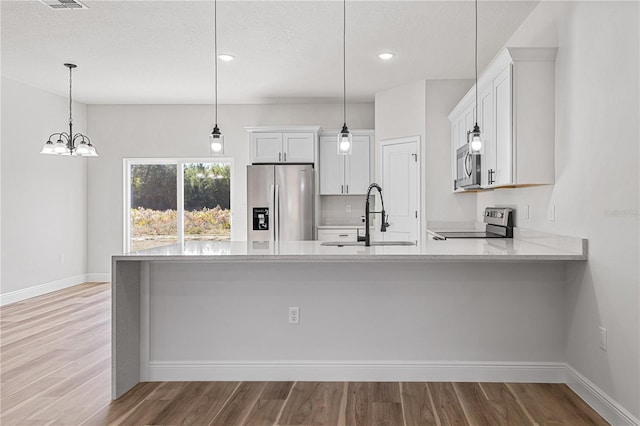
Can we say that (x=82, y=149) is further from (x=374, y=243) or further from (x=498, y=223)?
(x=498, y=223)

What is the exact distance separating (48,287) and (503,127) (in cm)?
583

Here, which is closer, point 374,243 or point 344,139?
point 344,139

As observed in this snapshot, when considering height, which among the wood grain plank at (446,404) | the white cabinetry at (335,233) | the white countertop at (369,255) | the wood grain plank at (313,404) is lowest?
the wood grain plank at (313,404)

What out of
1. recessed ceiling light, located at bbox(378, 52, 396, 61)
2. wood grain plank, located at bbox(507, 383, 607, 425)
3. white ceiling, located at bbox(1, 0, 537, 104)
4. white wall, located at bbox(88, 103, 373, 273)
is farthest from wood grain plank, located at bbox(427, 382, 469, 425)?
white wall, located at bbox(88, 103, 373, 273)

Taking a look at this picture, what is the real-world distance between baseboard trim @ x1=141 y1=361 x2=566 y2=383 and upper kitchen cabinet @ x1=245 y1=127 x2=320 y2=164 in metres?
3.72

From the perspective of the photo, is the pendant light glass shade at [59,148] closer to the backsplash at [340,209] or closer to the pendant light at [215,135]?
the pendant light at [215,135]

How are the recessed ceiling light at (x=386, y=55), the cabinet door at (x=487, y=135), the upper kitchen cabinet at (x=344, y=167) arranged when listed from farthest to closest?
the upper kitchen cabinet at (x=344, y=167)
the recessed ceiling light at (x=386, y=55)
the cabinet door at (x=487, y=135)

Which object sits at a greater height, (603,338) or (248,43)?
(248,43)

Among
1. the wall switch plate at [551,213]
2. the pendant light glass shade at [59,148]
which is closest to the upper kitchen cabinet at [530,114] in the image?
the wall switch plate at [551,213]

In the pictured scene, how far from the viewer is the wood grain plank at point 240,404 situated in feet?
8.04

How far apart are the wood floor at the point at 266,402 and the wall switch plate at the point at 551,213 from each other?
107 centimetres

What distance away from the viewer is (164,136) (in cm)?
687

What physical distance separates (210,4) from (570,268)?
122 inches

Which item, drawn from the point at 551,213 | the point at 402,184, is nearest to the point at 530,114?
the point at 551,213
